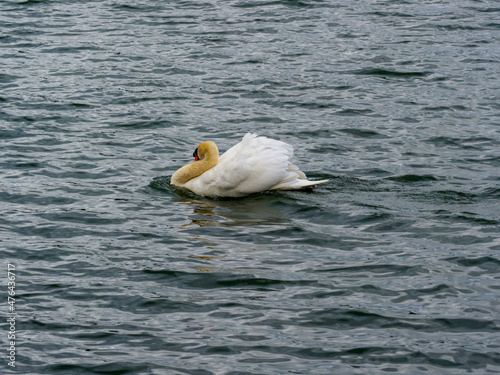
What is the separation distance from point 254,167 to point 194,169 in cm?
112

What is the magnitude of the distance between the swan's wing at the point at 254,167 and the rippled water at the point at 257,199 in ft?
0.84

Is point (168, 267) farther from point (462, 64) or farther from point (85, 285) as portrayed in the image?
point (462, 64)

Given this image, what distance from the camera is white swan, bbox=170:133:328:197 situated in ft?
37.5

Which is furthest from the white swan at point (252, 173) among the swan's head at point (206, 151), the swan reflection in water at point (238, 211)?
the swan's head at point (206, 151)

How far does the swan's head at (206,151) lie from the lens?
1216 cm

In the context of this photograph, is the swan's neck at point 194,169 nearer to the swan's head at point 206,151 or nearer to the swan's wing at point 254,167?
the swan's head at point 206,151

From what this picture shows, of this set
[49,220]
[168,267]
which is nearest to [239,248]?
[168,267]

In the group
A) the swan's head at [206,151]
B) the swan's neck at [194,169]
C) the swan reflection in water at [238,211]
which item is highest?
the swan's head at [206,151]

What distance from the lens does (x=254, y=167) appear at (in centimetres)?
1144

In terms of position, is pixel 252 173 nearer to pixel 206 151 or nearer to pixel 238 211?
pixel 238 211

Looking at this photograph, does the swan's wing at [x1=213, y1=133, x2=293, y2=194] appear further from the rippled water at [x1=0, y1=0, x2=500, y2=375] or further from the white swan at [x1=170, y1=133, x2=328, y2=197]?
the rippled water at [x1=0, y1=0, x2=500, y2=375]

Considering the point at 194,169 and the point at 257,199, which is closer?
the point at 257,199

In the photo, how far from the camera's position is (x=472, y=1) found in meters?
22.3

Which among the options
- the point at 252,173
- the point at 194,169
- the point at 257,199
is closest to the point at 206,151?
the point at 194,169
